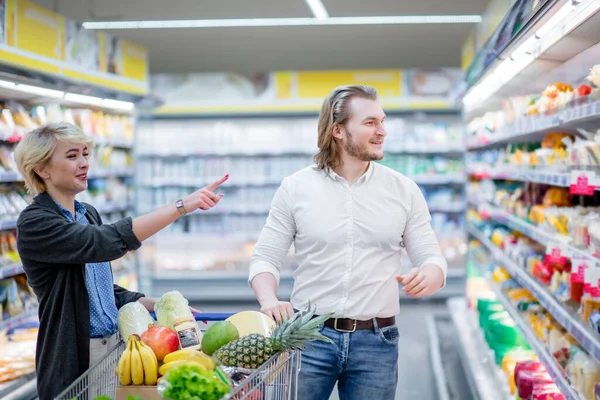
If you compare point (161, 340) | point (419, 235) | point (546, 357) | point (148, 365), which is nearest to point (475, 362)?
point (546, 357)

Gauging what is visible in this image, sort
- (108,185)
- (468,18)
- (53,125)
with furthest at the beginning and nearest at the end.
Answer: (108,185) → (468,18) → (53,125)

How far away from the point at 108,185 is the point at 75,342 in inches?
180

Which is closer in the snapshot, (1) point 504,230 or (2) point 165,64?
(1) point 504,230

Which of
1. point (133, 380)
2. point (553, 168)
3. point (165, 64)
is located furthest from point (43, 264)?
point (165, 64)

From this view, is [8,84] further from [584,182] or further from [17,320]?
[584,182]

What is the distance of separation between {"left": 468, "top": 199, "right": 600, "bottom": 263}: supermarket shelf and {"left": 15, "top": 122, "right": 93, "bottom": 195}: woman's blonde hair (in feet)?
6.40

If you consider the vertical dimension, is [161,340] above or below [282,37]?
below

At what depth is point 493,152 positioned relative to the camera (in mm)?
5535

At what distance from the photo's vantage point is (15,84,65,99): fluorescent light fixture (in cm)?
454

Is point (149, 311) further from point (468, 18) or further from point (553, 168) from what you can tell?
point (468, 18)

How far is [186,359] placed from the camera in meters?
1.96

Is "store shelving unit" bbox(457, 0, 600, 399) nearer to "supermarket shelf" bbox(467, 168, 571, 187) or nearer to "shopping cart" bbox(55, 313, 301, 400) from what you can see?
"supermarket shelf" bbox(467, 168, 571, 187)

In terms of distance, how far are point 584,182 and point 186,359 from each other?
5.81ft

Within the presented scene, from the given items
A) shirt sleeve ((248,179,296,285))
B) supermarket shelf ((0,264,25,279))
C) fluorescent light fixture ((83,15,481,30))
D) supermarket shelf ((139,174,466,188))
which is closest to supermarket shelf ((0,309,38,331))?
supermarket shelf ((0,264,25,279))
